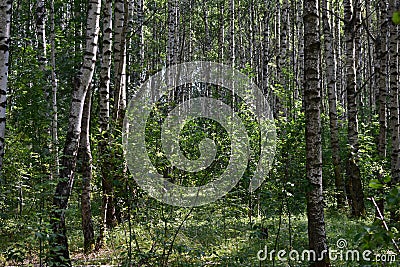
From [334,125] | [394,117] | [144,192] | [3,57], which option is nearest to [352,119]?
[334,125]

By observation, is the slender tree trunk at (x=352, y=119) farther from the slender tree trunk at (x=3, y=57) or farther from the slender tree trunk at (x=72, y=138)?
the slender tree trunk at (x=3, y=57)

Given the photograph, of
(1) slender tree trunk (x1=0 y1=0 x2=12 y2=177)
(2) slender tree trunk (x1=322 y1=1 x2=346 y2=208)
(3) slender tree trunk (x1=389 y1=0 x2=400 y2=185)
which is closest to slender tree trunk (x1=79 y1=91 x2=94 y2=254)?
(1) slender tree trunk (x1=0 y1=0 x2=12 y2=177)

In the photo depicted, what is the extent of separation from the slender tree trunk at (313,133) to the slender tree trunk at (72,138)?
10.4 ft

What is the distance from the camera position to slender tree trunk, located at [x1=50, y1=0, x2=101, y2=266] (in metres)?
6.11

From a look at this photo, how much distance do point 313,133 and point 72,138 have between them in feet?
11.0

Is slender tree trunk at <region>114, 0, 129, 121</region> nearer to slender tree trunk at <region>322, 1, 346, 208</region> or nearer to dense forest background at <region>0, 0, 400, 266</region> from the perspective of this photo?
dense forest background at <region>0, 0, 400, 266</region>

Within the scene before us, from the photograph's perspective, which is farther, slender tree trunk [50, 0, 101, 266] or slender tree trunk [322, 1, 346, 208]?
slender tree trunk [322, 1, 346, 208]

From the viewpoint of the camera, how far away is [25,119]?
383 inches

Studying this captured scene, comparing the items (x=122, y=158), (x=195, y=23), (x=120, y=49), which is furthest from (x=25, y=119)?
(x=195, y=23)

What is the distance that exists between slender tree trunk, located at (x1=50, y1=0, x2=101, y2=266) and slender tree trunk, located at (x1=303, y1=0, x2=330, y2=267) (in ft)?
10.4

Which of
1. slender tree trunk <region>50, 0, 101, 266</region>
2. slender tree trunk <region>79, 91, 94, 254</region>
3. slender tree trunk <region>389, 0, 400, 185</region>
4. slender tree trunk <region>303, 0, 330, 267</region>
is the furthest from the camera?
slender tree trunk <region>389, 0, 400, 185</region>

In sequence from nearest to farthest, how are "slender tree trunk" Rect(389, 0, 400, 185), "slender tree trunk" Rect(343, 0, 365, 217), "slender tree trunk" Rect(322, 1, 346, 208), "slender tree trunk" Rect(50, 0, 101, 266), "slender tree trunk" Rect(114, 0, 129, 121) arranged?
1. "slender tree trunk" Rect(50, 0, 101, 266)
2. "slender tree trunk" Rect(389, 0, 400, 185)
3. "slender tree trunk" Rect(114, 0, 129, 121)
4. "slender tree trunk" Rect(343, 0, 365, 217)
5. "slender tree trunk" Rect(322, 1, 346, 208)

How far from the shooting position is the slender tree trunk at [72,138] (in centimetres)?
611

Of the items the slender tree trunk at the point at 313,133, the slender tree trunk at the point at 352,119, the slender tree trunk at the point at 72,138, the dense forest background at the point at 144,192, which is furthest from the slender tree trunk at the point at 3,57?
the slender tree trunk at the point at 352,119
